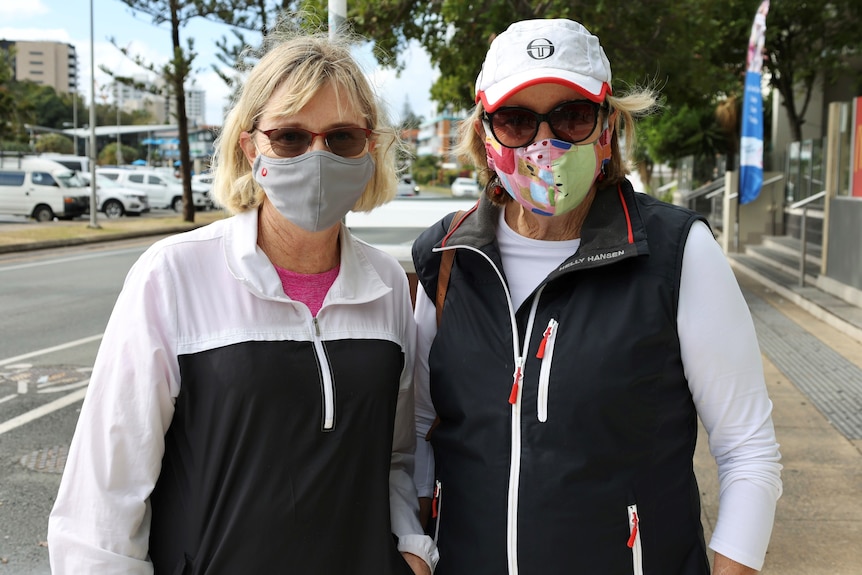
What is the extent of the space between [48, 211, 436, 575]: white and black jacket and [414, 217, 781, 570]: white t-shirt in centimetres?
68

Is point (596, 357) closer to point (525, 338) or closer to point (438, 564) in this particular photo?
point (525, 338)

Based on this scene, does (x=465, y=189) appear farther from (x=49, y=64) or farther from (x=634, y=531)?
(x=49, y=64)

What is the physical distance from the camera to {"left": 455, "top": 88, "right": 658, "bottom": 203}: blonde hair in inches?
85.4

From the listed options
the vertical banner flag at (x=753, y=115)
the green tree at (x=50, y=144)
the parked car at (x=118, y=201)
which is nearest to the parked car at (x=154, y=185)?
the parked car at (x=118, y=201)

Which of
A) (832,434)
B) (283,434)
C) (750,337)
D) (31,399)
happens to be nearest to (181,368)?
(283,434)

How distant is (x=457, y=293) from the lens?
83.1 inches

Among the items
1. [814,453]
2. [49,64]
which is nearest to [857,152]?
[814,453]

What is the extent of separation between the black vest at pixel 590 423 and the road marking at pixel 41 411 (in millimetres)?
4982

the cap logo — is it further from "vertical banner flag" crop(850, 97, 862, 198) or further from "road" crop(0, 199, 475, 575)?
"vertical banner flag" crop(850, 97, 862, 198)

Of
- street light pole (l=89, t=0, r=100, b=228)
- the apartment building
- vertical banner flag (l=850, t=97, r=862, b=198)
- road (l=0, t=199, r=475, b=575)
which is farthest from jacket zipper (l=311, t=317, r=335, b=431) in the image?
the apartment building

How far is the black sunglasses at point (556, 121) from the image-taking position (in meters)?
2.05

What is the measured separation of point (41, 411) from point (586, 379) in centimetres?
560

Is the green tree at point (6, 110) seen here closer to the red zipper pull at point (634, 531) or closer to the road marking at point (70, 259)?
the road marking at point (70, 259)

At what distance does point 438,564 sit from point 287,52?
1239 mm
